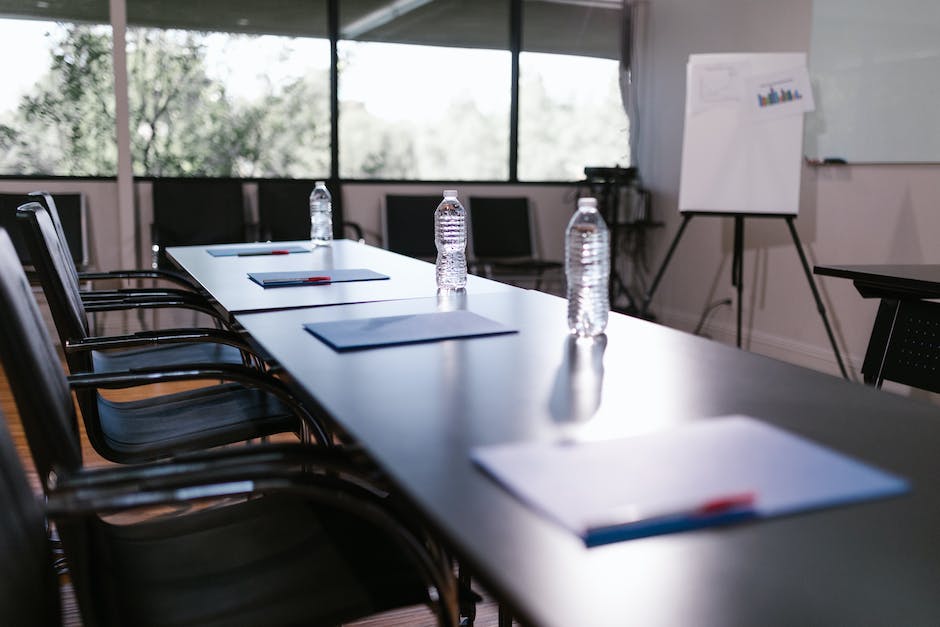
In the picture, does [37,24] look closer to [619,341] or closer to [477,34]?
[477,34]

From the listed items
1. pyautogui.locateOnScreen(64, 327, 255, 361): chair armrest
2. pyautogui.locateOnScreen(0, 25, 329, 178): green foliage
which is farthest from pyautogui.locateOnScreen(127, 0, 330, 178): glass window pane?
pyautogui.locateOnScreen(64, 327, 255, 361): chair armrest

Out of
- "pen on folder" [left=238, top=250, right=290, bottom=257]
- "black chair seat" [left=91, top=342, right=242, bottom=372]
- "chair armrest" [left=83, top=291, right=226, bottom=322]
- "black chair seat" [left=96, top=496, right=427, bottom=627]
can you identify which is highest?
"pen on folder" [left=238, top=250, right=290, bottom=257]

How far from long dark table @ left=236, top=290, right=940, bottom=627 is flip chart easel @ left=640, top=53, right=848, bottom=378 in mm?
2899

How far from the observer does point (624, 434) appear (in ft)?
3.06

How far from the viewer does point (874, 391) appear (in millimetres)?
1155

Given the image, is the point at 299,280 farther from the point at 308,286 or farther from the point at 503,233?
the point at 503,233

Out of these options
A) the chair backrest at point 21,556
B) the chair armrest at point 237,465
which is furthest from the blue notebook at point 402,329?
the chair backrest at point 21,556

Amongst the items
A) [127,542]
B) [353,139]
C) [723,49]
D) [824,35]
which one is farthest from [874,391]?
[353,139]

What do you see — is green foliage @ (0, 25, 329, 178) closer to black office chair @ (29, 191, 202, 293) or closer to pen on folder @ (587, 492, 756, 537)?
black office chair @ (29, 191, 202, 293)

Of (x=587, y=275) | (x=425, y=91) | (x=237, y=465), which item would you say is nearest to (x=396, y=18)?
(x=425, y=91)

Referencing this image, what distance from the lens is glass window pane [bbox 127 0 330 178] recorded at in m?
5.02

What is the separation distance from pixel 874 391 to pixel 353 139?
471 cm

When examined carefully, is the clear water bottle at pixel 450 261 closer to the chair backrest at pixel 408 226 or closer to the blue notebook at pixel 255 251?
the blue notebook at pixel 255 251

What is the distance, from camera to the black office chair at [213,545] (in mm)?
921
